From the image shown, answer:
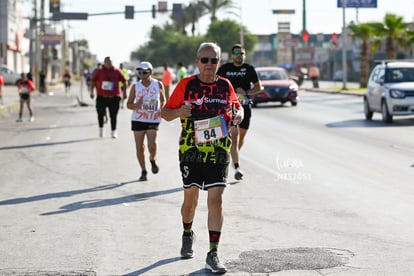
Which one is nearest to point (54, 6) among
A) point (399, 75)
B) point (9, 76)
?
point (9, 76)

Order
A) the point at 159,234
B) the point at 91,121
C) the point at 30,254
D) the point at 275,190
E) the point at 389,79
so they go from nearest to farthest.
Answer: the point at 30,254
the point at 159,234
the point at 275,190
the point at 389,79
the point at 91,121

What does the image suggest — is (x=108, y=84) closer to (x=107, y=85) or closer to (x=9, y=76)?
(x=107, y=85)

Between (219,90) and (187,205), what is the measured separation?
0.98 m

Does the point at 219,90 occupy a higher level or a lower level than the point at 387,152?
higher

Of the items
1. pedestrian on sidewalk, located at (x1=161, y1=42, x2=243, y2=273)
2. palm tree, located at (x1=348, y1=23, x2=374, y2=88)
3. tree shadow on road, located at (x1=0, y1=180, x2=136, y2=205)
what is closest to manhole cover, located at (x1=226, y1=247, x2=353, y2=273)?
pedestrian on sidewalk, located at (x1=161, y1=42, x2=243, y2=273)

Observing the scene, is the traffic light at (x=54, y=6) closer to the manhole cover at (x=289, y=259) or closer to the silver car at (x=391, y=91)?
the silver car at (x=391, y=91)

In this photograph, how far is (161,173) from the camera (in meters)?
13.9

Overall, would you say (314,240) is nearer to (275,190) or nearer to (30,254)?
(30,254)

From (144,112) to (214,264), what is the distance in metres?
6.33

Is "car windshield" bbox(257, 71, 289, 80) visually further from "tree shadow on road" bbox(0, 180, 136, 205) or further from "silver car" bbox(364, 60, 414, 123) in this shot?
"tree shadow on road" bbox(0, 180, 136, 205)

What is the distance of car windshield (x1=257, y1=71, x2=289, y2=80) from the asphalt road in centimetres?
1699

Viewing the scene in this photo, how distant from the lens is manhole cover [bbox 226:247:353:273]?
7105mm

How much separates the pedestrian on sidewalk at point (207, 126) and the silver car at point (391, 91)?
703 inches

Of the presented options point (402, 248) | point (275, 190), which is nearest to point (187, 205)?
point (402, 248)
